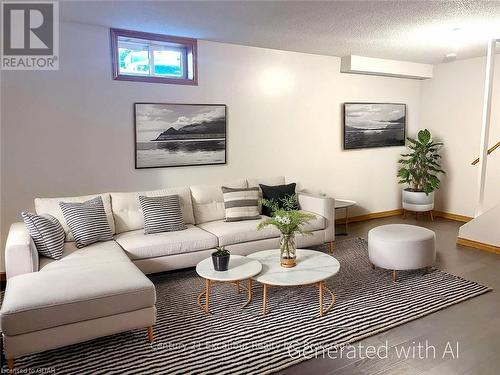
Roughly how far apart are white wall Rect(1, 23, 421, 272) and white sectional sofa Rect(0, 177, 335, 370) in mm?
369

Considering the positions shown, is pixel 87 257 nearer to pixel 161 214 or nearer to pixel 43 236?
pixel 43 236

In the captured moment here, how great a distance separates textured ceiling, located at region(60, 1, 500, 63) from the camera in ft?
11.4

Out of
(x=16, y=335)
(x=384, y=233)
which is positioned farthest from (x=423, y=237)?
(x=16, y=335)

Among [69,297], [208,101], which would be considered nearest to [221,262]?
[69,297]

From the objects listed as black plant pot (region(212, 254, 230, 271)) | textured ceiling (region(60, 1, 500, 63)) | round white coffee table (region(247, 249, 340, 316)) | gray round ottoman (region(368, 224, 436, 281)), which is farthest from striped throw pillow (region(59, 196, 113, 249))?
gray round ottoman (region(368, 224, 436, 281))

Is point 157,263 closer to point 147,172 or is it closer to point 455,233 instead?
point 147,172

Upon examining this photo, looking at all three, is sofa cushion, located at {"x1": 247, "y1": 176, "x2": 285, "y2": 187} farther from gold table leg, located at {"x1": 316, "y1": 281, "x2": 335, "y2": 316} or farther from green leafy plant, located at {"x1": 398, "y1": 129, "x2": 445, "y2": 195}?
green leafy plant, located at {"x1": 398, "y1": 129, "x2": 445, "y2": 195}

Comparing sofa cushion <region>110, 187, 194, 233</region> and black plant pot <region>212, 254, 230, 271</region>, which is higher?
sofa cushion <region>110, 187, 194, 233</region>

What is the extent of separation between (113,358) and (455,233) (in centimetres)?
494

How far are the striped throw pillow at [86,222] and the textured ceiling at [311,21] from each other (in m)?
1.79

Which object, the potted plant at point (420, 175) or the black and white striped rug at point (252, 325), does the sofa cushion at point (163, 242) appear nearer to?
the black and white striped rug at point (252, 325)

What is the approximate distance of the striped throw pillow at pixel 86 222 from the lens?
→ 3607 millimetres

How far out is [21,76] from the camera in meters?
3.88

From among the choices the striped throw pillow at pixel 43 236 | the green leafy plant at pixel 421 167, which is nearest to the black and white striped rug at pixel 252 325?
the striped throw pillow at pixel 43 236
